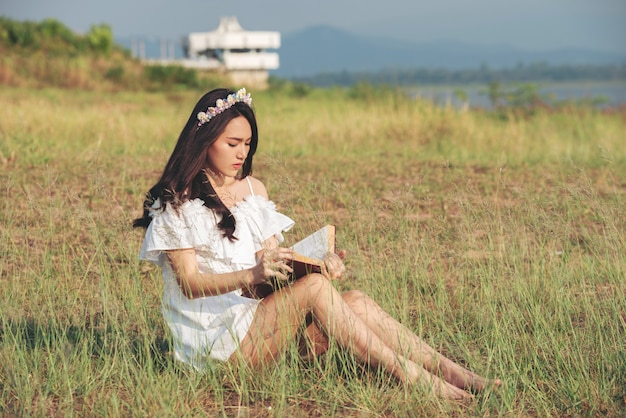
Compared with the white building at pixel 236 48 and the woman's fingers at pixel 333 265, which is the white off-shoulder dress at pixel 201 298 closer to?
the woman's fingers at pixel 333 265

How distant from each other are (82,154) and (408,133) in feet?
14.8

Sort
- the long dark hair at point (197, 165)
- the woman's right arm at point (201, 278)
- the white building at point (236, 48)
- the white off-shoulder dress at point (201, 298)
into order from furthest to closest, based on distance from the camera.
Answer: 1. the white building at point (236, 48)
2. the long dark hair at point (197, 165)
3. the white off-shoulder dress at point (201, 298)
4. the woman's right arm at point (201, 278)

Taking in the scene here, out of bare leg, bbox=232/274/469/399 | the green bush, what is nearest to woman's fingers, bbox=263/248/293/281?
bare leg, bbox=232/274/469/399

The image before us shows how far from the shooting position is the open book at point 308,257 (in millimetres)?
3475

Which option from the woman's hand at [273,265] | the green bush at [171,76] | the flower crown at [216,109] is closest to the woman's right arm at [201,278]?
the woman's hand at [273,265]

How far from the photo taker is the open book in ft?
11.4

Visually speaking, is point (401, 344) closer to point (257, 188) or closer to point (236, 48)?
point (257, 188)

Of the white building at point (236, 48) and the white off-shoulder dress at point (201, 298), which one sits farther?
the white building at point (236, 48)

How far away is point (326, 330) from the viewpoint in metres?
3.59

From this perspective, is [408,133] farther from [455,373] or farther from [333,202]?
[455,373]

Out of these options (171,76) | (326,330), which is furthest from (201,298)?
(171,76)

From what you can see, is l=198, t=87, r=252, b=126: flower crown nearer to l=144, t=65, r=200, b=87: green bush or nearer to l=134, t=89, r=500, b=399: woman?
l=134, t=89, r=500, b=399: woman

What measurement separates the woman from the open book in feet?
0.12

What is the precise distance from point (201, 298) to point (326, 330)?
1.72 ft
